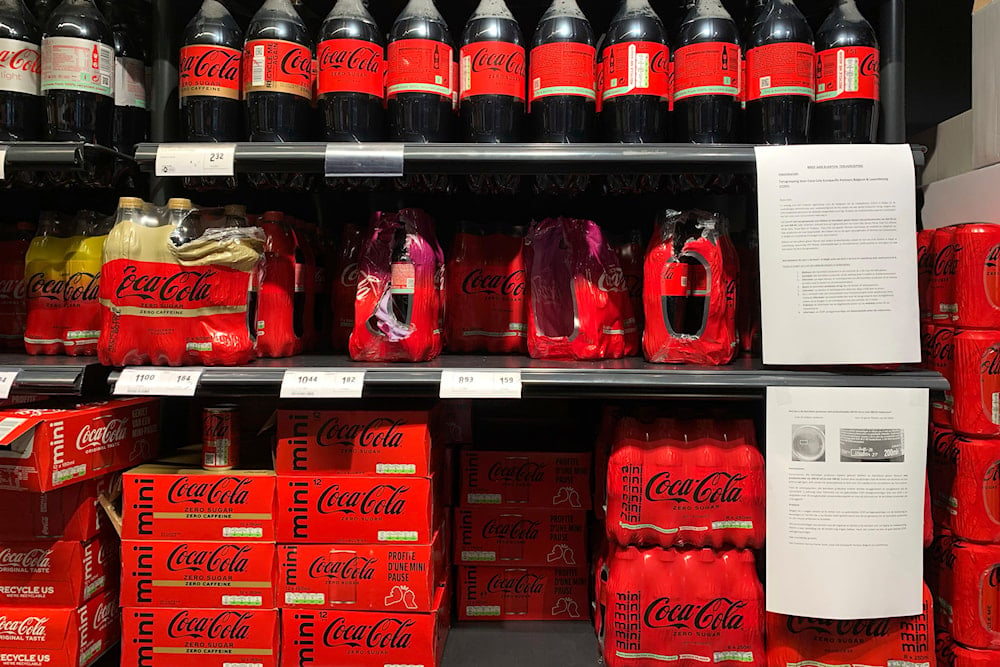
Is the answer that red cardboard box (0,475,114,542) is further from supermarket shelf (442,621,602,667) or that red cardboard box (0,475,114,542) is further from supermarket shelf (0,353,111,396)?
supermarket shelf (442,621,602,667)

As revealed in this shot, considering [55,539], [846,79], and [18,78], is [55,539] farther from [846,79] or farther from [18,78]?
[846,79]

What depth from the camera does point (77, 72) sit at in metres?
1.43

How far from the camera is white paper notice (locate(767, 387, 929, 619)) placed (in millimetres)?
1297

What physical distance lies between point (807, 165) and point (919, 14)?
3.52 feet

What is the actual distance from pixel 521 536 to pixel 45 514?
3.56ft

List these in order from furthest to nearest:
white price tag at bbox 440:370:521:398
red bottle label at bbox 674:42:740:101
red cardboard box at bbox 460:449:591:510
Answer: red cardboard box at bbox 460:449:591:510 < red bottle label at bbox 674:42:740:101 < white price tag at bbox 440:370:521:398

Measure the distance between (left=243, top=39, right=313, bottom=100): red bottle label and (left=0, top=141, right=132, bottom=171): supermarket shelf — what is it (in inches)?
15.0

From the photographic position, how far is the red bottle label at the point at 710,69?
4.48 ft

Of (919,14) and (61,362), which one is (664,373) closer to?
(61,362)

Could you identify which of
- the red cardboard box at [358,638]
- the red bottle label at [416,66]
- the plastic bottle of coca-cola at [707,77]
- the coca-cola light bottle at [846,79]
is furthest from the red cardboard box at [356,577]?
the coca-cola light bottle at [846,79]

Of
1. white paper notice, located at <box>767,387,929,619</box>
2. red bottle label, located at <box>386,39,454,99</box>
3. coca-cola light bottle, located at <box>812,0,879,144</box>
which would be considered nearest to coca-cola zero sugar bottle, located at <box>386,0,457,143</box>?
red bottle label, located at <box>386,39,454,99</box>

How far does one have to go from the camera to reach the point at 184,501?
136cm

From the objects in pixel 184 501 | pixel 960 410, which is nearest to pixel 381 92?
pixel 184 501

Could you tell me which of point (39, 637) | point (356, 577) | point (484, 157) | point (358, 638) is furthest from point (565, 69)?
point (39, 637)
